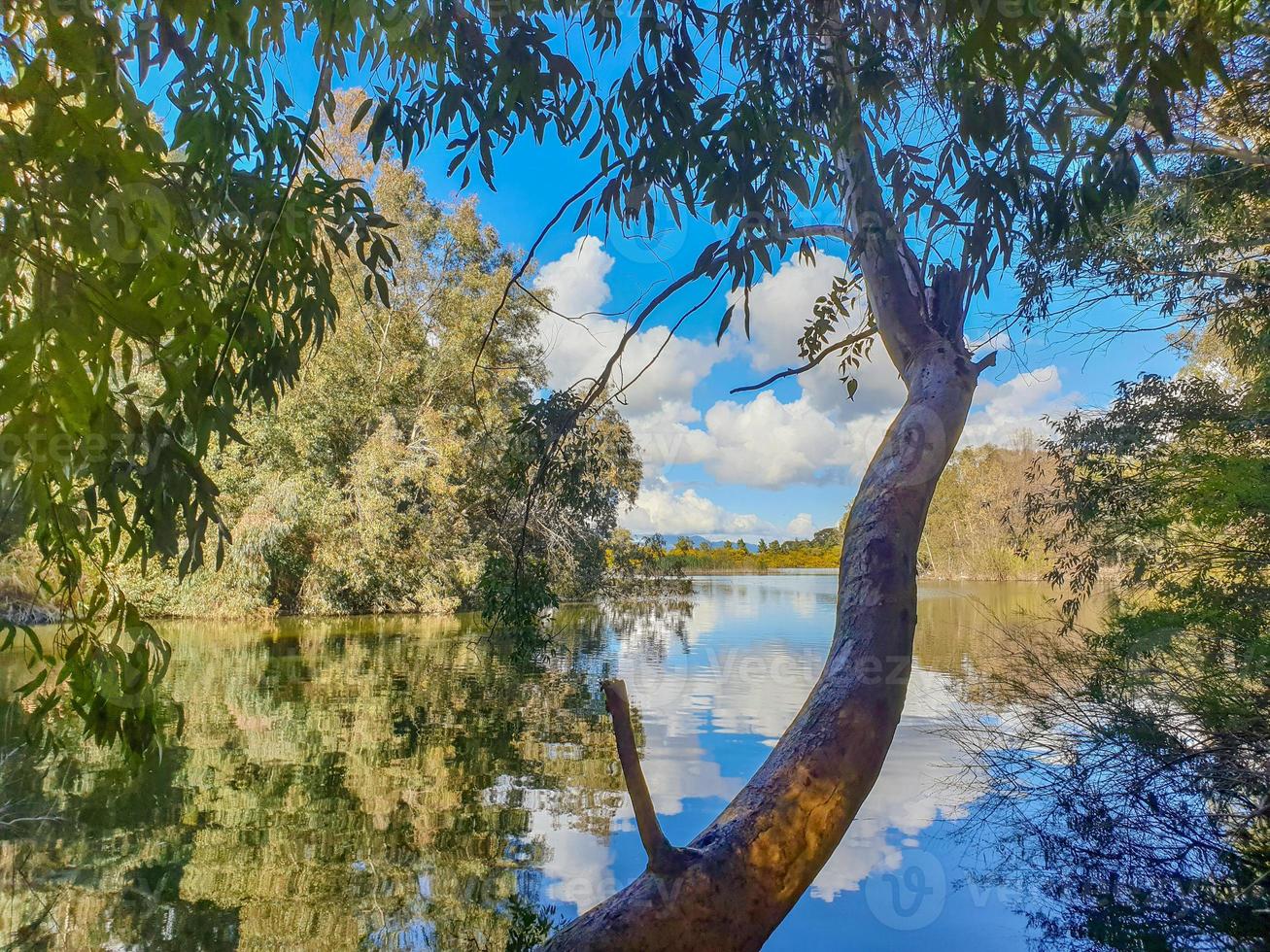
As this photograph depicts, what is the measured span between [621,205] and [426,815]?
348 centimetres

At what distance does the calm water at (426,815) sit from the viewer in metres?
3.12

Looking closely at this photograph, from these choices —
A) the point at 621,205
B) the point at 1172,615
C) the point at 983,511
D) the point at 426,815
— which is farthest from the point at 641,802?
the point at 983,511

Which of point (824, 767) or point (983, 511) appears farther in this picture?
point (983, 511)

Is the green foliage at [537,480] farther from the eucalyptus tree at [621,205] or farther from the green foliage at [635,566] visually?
the green foliage at [635,566]

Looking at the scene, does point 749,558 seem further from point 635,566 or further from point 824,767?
point 824,767

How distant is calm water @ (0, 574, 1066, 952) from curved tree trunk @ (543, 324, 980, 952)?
4.00ft

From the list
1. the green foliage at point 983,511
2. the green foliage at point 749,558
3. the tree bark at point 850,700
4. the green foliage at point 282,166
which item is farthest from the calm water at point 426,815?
the green foliage at point 749,558

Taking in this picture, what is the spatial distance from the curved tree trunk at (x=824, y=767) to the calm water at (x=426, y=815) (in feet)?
4.00

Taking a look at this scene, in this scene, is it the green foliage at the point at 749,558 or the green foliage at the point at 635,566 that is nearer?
the green foliage at the point at 635,566

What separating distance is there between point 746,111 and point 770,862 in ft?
4.49

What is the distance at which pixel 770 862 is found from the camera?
1133 millimetres

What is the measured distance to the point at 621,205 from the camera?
71.7 inches

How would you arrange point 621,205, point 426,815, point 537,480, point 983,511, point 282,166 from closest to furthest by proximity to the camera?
point 282,166 < point 621,205 < point 537,480 < point 426,815 < point 983,511

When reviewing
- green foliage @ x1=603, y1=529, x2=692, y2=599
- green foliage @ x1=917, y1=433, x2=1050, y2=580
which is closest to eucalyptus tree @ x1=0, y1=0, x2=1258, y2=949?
green foliage @ x1=917, y1=433, x2=1050, y2=580
